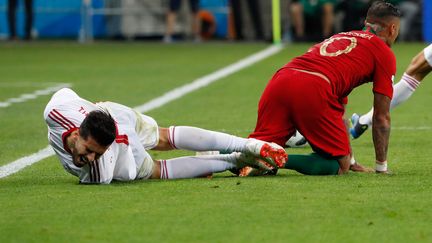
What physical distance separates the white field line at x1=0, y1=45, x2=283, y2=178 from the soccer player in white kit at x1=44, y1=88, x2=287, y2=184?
1.07 m

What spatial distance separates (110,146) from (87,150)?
27 centimetres

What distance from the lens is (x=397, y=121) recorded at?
1364 centimetres

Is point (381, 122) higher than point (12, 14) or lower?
higher

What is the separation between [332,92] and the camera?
30.3ft

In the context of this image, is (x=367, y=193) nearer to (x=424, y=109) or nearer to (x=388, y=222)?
(x=388, y=222)

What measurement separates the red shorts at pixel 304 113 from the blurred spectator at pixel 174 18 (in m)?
18.2

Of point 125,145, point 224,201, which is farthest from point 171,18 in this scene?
point 224,201

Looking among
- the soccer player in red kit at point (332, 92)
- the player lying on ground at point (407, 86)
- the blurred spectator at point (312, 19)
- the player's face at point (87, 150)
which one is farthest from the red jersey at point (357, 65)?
the blurred spectator at point (312, 19)

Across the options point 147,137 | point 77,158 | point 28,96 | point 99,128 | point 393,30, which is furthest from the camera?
point 28,96

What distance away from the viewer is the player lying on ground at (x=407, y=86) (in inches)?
458

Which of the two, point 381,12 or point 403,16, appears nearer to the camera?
point 381,12

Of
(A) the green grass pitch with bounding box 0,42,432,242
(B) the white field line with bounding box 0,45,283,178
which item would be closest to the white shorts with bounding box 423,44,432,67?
(A) the green grass pitch with bounding box 0,42,432,242

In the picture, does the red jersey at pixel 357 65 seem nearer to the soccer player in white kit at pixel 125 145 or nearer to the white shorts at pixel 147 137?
the soccer player in white kit at pixel 125 145

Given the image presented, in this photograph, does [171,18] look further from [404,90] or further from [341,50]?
[341,50]
